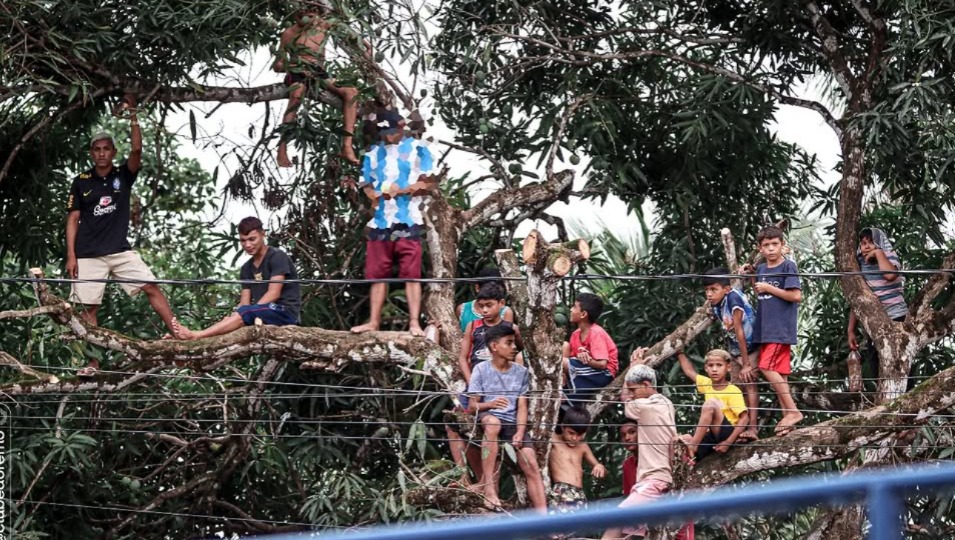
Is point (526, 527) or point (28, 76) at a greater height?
point (28, 76)

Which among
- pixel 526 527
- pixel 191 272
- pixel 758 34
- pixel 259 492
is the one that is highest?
pixel 758 34

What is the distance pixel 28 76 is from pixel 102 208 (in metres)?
0.84

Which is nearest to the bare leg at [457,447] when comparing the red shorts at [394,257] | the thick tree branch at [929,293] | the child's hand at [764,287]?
the red shorts at [394,257]

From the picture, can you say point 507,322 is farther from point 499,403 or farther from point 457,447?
point 457,447

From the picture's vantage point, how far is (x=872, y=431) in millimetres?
7969

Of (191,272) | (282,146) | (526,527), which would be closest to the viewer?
(526,527)

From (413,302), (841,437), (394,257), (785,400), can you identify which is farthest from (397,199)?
(841,437)

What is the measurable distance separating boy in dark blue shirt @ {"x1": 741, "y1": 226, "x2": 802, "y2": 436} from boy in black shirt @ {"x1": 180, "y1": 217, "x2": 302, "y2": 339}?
2444 mm

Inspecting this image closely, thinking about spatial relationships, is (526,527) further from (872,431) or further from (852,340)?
(852,340)

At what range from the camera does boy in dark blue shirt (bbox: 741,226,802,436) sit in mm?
8078

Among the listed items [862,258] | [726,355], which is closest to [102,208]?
[726,355]

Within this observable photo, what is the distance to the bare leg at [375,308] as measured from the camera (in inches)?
338

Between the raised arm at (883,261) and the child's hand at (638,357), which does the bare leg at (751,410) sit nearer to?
the child's hand at (638,357)

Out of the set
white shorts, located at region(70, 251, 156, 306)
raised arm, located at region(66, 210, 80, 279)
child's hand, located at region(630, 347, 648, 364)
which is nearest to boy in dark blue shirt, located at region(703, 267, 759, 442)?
child's hand, located at region(630, 347, 648, 364)
